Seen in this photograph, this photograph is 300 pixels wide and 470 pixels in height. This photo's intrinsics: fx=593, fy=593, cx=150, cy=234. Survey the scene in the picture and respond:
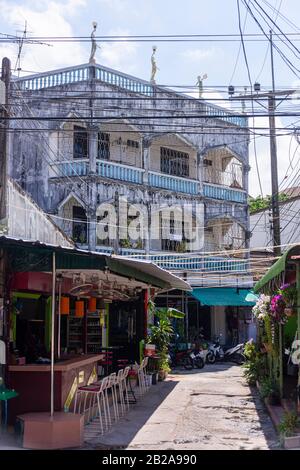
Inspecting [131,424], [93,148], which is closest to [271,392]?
[131,424]

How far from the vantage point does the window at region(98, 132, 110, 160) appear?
881 inches

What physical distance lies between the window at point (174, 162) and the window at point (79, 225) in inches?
179

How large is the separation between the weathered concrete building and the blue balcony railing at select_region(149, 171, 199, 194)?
0.13 feet

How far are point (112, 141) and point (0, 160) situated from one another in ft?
34.0

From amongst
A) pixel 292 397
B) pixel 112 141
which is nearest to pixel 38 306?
pixel 292 397

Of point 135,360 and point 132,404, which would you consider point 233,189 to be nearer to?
point 135,360

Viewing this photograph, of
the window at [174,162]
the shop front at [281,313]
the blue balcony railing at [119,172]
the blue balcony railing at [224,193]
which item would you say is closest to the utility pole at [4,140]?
the shop front at [281,313]

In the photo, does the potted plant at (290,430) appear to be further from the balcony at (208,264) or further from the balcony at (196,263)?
the balcony at (208,264)

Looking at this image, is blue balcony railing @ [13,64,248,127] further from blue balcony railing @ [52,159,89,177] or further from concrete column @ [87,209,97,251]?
concrete column @ [87,209,97,251]

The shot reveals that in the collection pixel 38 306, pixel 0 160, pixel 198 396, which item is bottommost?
pixel 198 396

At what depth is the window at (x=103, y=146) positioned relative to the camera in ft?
73.4

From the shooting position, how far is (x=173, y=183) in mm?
23625
